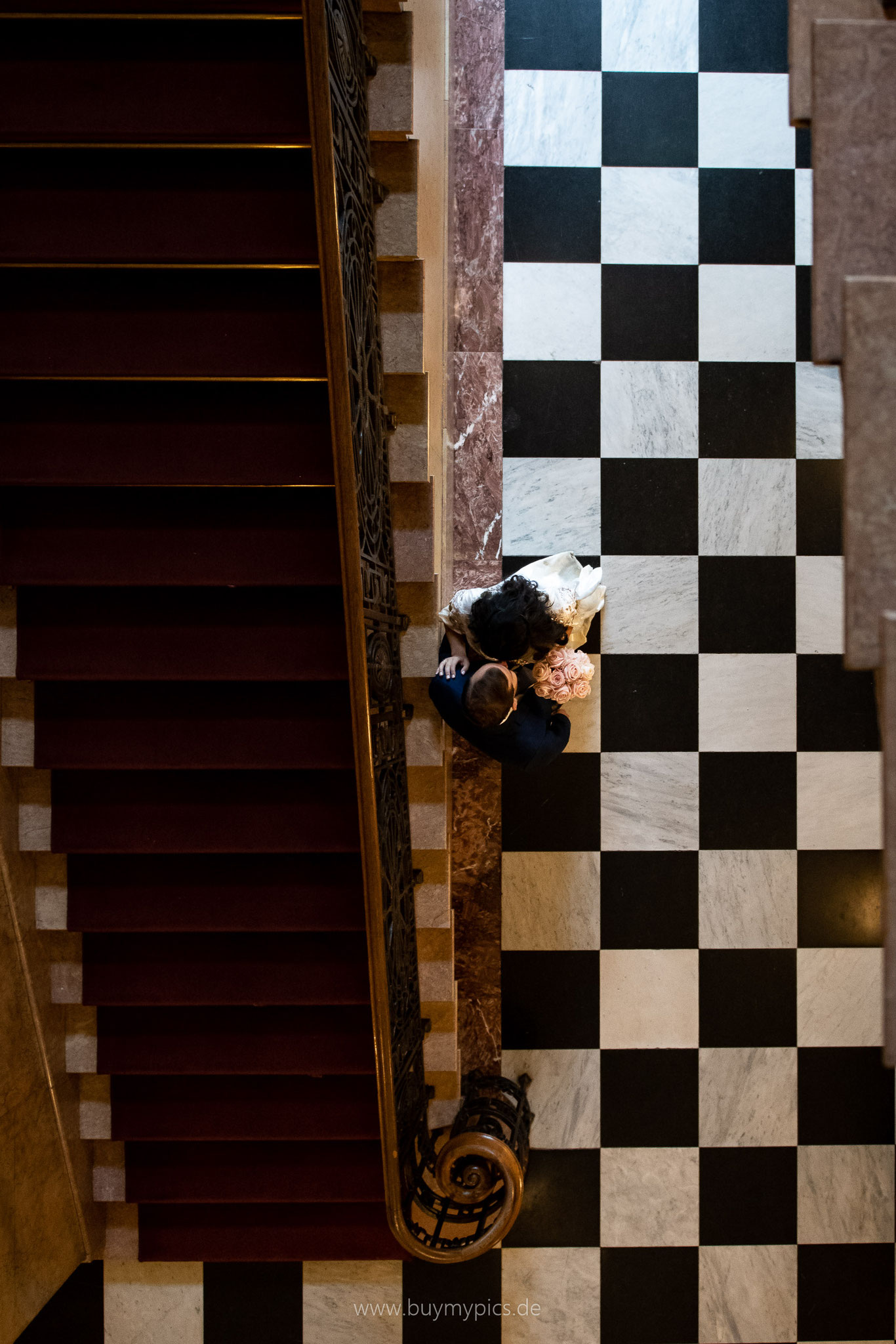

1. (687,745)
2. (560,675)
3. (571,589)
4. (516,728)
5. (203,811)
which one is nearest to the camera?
(203,811)

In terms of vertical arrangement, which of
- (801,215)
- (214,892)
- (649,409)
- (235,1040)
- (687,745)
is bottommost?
(235,1040)

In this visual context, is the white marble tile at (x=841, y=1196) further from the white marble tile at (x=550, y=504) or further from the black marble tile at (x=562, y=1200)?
the white marble tile at (x=550, y=504)

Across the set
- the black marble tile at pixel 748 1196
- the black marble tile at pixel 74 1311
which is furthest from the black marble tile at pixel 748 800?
the black marble tile at pixel 74 1311

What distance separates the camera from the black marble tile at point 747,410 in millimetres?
2855

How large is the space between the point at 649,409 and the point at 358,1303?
11.5 feet

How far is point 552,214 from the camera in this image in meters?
2.81

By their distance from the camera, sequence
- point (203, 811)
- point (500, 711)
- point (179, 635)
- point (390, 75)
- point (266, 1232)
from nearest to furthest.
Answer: point (390, 75) < point (500, 711) < point (179, 635) < point (203, 811) < point (266, 1232)

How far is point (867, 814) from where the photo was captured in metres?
2.94

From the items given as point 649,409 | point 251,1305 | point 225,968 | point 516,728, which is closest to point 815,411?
point 649,409

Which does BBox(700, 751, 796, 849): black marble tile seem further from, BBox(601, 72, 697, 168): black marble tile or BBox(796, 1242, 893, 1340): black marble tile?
BBox(601, 72, 697, 168): black marble tile

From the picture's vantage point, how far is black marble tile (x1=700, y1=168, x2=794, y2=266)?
2.83 meters

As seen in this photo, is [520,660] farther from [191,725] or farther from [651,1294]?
[651,1294]

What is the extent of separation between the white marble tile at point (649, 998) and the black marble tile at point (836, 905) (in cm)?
44

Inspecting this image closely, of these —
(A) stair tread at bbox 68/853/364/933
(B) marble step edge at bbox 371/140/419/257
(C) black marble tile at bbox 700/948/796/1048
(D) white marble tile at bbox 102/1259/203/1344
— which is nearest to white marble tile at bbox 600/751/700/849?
(C) black marble tile at bbox 700/948/796/1048
